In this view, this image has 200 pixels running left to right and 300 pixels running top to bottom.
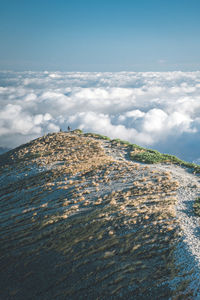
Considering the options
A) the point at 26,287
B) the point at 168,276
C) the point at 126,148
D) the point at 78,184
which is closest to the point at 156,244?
the point at 168,276

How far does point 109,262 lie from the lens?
48.4 ft

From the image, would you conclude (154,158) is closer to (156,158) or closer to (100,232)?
(156,158)

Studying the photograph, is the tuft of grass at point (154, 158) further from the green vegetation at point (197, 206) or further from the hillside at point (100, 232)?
the green vegetation at point (197, 206)

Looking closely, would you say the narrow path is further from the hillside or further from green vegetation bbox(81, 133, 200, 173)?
green vegetation bbox(81, 133, 200, 173)

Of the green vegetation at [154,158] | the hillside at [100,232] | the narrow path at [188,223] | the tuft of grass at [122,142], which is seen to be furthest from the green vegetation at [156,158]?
the tuft of grass at [122,142]

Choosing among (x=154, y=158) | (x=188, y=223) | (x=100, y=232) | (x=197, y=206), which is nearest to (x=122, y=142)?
(x=154, y=158)

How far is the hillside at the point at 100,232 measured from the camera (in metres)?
13.4

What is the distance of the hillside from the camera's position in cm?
1342

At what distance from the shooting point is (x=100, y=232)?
17.4 m

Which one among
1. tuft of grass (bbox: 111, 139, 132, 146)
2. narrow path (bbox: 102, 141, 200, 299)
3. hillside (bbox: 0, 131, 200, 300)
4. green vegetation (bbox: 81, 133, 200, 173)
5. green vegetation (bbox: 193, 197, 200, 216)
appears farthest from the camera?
tuft of grass (bbox: 111, 139, 132, 146)

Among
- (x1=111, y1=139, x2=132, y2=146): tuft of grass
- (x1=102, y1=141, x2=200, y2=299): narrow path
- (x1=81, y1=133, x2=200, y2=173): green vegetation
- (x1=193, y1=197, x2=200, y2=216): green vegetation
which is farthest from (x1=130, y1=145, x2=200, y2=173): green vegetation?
(x1=193, y1=197, x2=200, y2=216): green vegetation

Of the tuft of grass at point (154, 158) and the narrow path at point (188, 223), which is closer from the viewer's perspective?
the narrow path at point (188, 223)

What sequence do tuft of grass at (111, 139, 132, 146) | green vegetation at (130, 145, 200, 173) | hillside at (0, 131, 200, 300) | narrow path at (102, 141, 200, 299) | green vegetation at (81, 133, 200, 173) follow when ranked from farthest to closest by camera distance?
tuft of grass at (111, 139, 132, 146)
green vegetation at (130, 145, 200, 173)
green vegetation at (81, 133, 200, 173)
hillside at (0, 131, 200, 300)
narrow path at (102, 141, 200, 299)

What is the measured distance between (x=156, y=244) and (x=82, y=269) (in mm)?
5791
